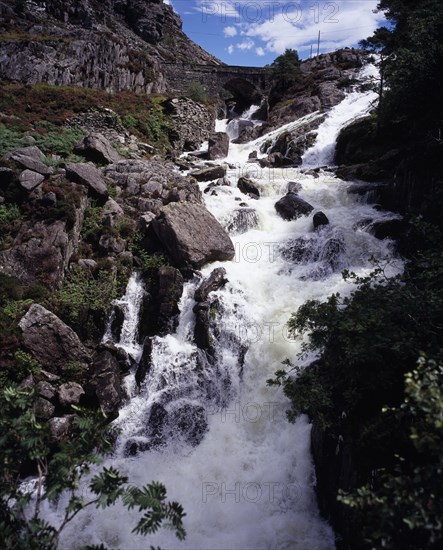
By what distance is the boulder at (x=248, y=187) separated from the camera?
75.8ft

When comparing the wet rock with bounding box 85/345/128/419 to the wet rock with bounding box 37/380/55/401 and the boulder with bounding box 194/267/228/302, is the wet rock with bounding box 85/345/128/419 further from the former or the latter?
the boulder with bounding box 194/267/228/302

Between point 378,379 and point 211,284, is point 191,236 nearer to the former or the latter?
point 211,284

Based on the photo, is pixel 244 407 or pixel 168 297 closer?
pixel 244 407

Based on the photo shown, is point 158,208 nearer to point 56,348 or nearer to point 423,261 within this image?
point 56,348

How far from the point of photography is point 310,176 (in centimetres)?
2542

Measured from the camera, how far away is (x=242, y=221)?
65.7ft

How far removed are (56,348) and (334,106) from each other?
3734 centimetres

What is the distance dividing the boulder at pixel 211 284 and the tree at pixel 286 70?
44.2m

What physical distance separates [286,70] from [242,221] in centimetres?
3983

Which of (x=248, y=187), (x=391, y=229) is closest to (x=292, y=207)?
(x=248, y=187)

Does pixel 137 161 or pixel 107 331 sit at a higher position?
pixel 137 161

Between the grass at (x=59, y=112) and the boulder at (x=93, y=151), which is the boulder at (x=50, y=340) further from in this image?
the boulder at (x=93, y=151)

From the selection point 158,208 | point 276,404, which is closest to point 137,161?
point 158,208

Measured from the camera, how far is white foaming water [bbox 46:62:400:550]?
874cm
